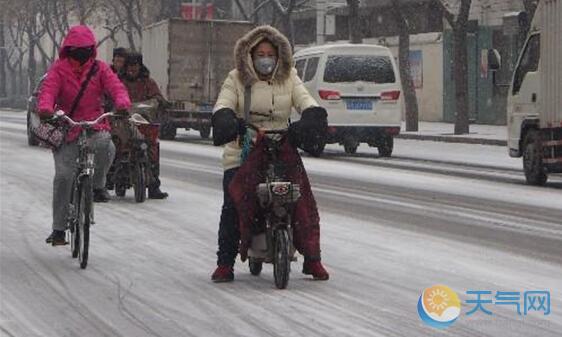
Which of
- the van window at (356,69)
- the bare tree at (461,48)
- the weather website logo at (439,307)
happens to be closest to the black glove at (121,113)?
the weather website logo at (439,307)

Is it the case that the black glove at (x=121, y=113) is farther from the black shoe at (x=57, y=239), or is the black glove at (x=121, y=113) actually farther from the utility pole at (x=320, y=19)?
the utility pole at (x=320, y=19)

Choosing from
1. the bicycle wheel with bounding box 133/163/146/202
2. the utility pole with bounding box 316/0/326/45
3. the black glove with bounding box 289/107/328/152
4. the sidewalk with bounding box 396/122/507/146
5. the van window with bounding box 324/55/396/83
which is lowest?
the bicycle wheel with bounding box 133/163/146/202

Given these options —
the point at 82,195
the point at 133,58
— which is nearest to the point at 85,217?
the point at 82,195

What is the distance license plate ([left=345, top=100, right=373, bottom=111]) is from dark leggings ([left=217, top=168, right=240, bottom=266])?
57.9 feet

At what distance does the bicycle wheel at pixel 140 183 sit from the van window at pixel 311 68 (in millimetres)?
11308

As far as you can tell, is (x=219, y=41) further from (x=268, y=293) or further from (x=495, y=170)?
(x=268, y=293)

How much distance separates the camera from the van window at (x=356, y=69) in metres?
26.8

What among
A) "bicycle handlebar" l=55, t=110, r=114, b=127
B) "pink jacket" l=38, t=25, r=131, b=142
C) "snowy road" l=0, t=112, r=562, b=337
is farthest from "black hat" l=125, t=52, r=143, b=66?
"bicycle handlebar" l=55, t=110, r=114, b=127

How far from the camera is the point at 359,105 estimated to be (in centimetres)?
2684

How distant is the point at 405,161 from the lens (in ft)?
85.1

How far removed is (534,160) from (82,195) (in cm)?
1035

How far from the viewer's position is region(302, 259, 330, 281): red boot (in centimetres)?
930

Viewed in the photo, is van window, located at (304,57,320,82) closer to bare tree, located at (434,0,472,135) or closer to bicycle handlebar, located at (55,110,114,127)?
bare tree, located at (434,0,472,135)

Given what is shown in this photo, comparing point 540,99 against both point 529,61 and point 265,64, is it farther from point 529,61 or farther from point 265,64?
point 265,64
